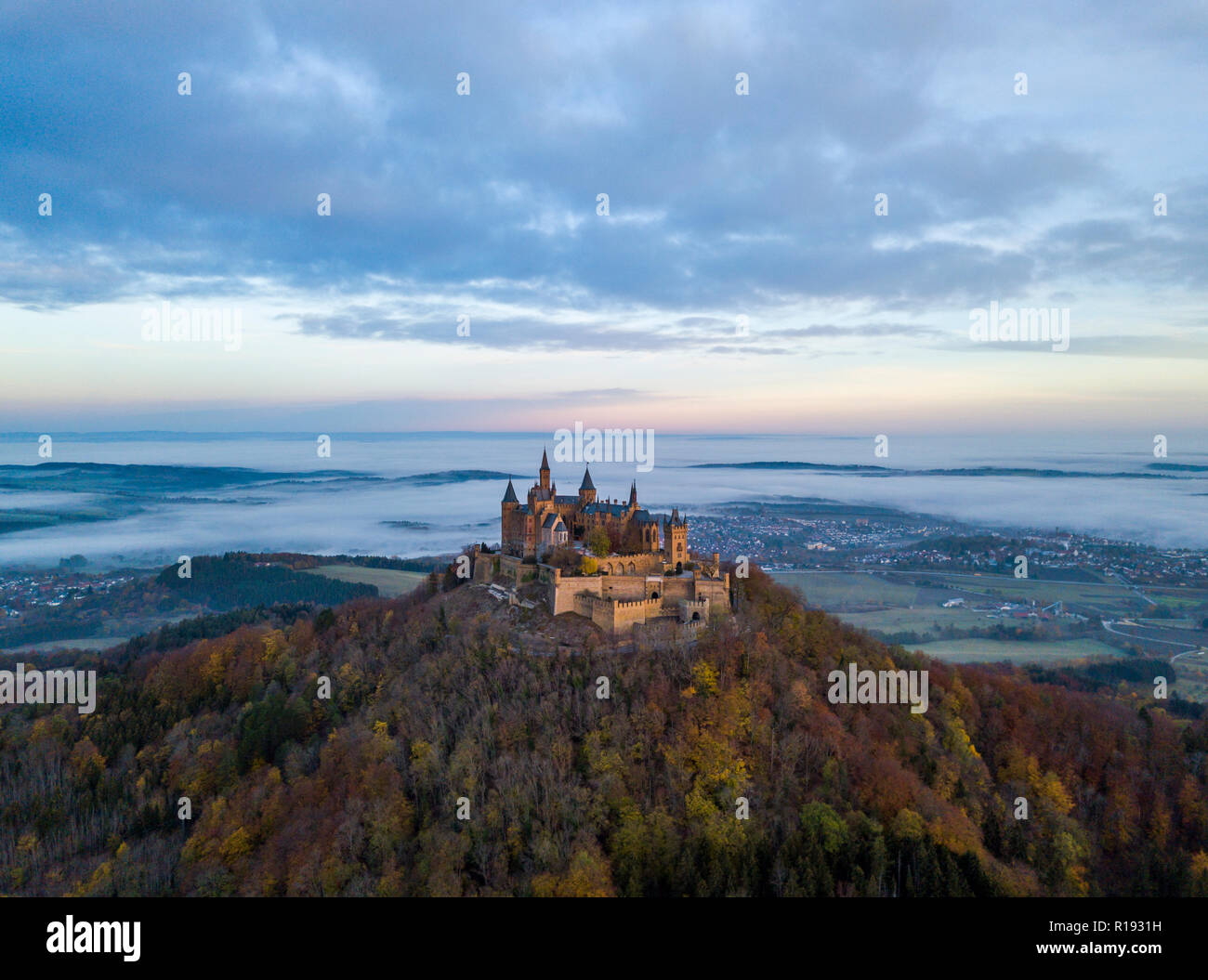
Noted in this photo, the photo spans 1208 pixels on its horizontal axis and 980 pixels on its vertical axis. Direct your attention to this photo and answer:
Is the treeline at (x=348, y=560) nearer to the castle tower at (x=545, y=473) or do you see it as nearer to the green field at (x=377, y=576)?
the green field at (x=377, y=576)

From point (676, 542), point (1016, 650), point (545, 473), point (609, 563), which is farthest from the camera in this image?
point (1016, 650)

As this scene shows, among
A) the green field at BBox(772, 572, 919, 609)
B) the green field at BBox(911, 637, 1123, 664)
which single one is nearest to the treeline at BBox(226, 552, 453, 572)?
the green field at BBox(772, 572, 919, 609)

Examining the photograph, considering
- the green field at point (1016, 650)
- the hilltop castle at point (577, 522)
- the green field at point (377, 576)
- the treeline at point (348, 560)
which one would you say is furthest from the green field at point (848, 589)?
the treeline at point (348, 560)

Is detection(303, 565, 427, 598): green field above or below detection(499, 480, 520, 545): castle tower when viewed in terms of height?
below

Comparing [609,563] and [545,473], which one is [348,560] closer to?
[545,473]

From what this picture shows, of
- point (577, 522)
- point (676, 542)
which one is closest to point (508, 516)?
point (577, 522)

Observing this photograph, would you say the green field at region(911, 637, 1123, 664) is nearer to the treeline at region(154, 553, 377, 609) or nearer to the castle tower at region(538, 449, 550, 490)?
the castle tower at region(538, 449, 550, 490)
